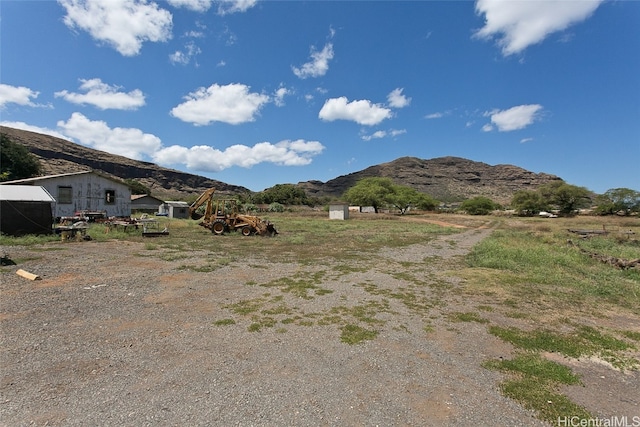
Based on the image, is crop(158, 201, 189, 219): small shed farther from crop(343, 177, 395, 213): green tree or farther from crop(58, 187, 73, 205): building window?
crop(343, 177, 395, 213): green tree

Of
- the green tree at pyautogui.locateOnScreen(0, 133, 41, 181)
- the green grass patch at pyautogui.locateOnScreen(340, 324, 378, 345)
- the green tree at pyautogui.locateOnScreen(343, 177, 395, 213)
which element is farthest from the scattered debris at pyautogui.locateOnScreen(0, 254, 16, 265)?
the green tree at pyautogui.locateOnScreen(343, 177, 395, 213)

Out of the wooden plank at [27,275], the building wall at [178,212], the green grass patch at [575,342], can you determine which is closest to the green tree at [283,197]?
the building wall at [178,212]

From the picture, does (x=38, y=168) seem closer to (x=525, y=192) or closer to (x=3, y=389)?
(x=3, y=389)

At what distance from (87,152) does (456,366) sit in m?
191

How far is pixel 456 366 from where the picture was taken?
4.57m

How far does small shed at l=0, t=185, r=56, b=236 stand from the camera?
600 inches

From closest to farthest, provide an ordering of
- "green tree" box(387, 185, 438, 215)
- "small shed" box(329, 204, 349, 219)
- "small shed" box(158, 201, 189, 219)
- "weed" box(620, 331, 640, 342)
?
"weed" box(620, 331, 640, 342) → "small shed" box(158, 201, 189, 219) → "small shed" box(329, 204, 349, 219) → "green tree" box(387, 185, 438, 215)

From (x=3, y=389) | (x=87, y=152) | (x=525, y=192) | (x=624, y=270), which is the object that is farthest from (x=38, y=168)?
(x=87, y=152)

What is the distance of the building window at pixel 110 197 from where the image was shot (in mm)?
27047

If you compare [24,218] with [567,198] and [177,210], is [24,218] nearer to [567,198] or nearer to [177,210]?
[177,210]

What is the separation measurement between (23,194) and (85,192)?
33.5 feet

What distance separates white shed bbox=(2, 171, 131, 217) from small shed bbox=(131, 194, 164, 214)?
20856 mm

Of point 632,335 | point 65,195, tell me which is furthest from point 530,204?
point 65,195

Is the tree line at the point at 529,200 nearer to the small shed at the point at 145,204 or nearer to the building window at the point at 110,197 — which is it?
the small shed at the point at 145,204
